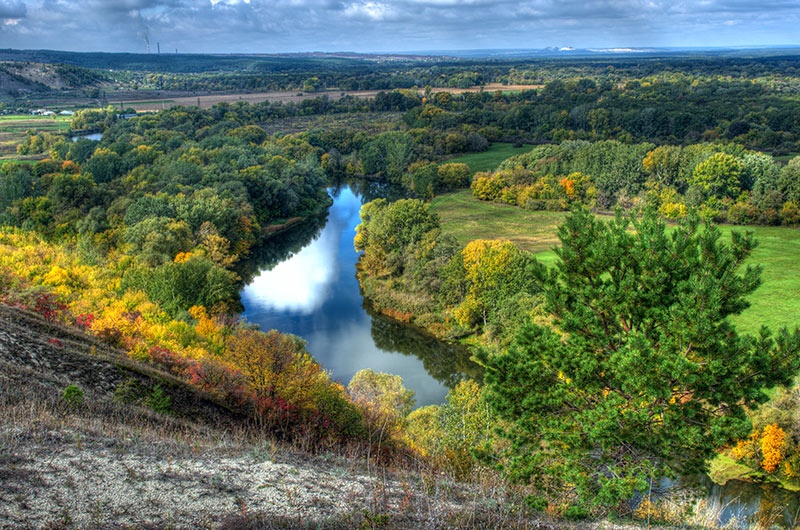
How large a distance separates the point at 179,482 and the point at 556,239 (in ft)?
159

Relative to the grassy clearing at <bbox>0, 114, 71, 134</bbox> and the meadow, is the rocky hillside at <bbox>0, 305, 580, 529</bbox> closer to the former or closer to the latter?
the meadow

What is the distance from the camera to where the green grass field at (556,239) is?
117 ft

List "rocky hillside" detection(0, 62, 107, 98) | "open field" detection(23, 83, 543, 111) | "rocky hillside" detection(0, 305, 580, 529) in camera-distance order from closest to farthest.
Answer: "rocky hillside" detection(0, 305, 580, 529)
"open field" detection(23, 83, 543, 111)
"rocky hillside" detection(0, 62, 107, 98)

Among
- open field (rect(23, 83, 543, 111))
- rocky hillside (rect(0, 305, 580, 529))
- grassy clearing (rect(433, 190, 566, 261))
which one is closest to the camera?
rocky hillside (rect(0, 305, 580, 529))

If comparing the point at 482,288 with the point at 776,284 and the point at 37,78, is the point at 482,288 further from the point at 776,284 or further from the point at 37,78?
the point at 37,78

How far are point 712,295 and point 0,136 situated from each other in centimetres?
9958

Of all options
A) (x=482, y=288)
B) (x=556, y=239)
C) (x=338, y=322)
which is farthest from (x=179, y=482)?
(x=556, y=239)

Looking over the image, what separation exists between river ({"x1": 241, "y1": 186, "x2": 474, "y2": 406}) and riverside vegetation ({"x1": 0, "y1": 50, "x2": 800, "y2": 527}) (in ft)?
5.81

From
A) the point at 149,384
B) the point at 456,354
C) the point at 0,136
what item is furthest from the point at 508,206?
the point at 0,136

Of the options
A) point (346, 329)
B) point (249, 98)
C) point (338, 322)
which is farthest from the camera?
point (249, 98)

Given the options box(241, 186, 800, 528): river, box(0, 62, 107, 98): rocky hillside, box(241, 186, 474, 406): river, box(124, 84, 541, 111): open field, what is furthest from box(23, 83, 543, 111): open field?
box(241, 186, 800, 528): river

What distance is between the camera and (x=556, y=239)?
5359 centimetres

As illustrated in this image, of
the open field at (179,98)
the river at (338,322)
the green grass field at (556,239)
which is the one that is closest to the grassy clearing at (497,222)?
the green grass field at (556,239)

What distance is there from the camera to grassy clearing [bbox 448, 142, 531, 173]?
8412cm
